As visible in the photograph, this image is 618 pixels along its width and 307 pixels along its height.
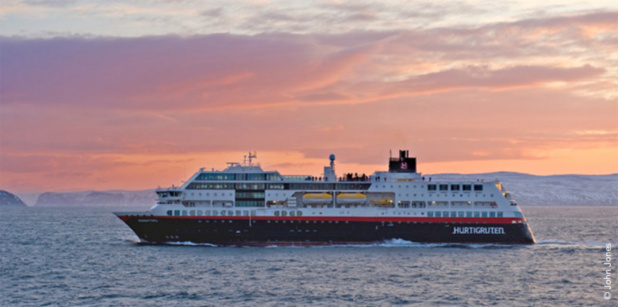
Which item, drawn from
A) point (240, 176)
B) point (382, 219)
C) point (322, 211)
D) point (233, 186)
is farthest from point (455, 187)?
point (233, 186)

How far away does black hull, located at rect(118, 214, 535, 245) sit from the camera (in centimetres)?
7462

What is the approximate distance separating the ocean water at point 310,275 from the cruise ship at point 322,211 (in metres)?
1.74

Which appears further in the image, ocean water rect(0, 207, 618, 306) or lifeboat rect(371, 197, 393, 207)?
lifeboat rect(371, 197, 393, 207)

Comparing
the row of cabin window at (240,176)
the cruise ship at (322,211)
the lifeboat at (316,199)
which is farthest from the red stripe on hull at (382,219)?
the row of cabin window at (240,176)

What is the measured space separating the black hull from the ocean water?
3.97 feet

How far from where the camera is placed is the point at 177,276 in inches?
2184

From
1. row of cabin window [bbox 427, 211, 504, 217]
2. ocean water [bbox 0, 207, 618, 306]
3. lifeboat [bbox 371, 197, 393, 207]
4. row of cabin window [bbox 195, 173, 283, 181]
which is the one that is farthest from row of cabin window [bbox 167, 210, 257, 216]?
row of cabin window [bbox 427, 211, 504, 217]

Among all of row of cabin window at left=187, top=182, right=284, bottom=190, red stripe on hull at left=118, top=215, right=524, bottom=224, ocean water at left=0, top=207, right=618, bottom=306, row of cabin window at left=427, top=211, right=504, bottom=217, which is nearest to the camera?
ocean water at left=0, top=207, right=618, bottom=306

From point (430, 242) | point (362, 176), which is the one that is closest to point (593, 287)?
point (430, 242)

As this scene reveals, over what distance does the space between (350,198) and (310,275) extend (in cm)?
2300

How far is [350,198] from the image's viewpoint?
77.5m

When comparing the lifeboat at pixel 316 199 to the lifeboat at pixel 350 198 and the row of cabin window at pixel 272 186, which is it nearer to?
the row of cabin window at pixel 272 186

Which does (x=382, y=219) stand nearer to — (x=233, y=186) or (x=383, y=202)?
(x=383, y=202)

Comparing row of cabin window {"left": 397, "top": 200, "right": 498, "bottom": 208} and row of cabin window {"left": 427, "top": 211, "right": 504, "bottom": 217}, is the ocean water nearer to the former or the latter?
row of cabin window {"left": 427, "top": 211, "right": 504, "bottom": 217}
